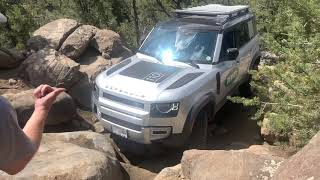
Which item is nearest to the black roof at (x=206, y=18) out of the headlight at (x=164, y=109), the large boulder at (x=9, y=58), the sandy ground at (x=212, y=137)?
the sandy ground at (x=212, y=137)

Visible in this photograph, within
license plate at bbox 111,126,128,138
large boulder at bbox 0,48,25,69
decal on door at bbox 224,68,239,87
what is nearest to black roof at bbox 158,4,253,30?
decal on door at bbox 224,68,239,87

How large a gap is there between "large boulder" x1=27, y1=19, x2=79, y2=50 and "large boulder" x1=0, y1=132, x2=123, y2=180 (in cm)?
416

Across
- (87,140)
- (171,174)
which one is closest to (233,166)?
(171,174)

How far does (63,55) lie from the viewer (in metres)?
10.3

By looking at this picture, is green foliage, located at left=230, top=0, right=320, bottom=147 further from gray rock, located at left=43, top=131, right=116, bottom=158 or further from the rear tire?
gray rock, located at left=43, top=131, right=116, bottom=158

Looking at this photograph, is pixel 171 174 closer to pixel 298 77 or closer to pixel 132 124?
pixel 132 124

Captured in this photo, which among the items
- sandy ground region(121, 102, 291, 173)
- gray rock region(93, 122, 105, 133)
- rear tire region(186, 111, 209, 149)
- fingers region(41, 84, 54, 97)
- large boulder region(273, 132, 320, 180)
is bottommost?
gray rock region(93, 122, 105, 133)

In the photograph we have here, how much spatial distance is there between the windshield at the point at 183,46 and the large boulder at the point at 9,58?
383cm

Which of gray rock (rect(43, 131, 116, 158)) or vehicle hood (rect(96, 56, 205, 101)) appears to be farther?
gray rock (rect(43, 131, 116, 158))

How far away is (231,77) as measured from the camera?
833 cm

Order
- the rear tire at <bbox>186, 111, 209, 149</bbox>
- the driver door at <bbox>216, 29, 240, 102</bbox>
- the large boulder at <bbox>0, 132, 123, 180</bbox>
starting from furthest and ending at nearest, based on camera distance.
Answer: the driver door at <bbox>216, 29, 240, 102</bbox>
the rear tire at <bbox>186, 111, 209, 149</bbox>
the large boulder at <bbox>0, 132, 123, 180</bbox>

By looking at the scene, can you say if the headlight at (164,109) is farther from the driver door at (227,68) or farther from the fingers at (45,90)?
the fingers at (45,90)

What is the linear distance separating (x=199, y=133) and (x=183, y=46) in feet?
5.09

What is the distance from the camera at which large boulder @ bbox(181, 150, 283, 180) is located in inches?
195
